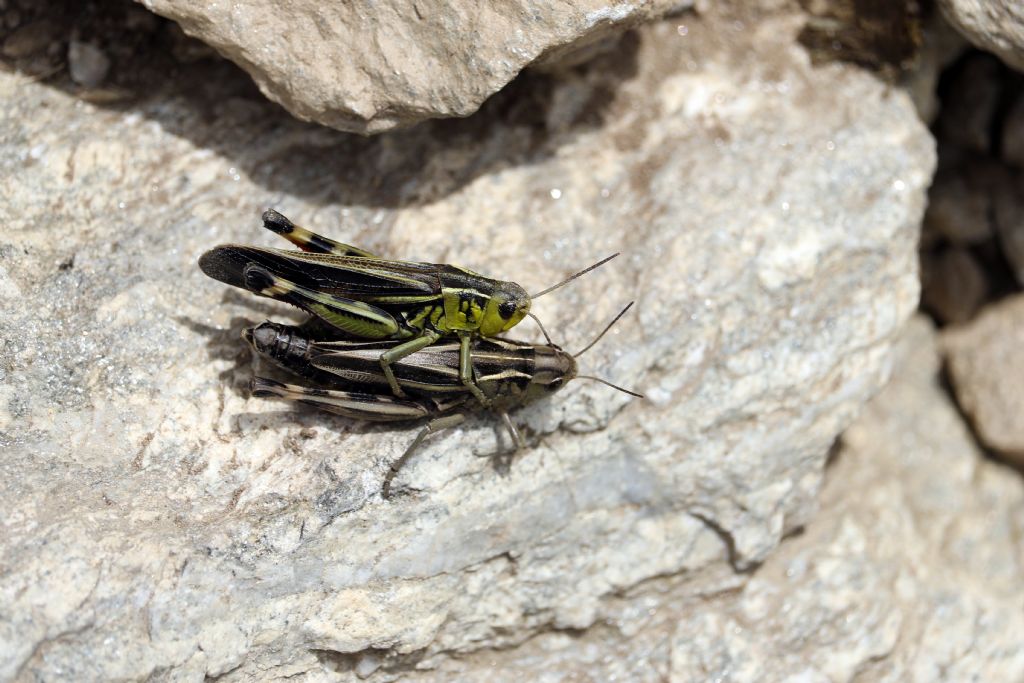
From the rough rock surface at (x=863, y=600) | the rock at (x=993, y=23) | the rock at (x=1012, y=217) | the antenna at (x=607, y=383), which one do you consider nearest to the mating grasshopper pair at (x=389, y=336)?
the antenna at (x=607, y=383)

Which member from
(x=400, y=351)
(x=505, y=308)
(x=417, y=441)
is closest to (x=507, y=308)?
(x=505, y=308)

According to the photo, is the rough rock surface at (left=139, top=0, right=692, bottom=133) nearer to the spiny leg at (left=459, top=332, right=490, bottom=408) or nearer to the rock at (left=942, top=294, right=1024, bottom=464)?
the spiny leg at (left=459, top=332, right=490, bottom=408)

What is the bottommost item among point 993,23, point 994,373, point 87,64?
point 994,373

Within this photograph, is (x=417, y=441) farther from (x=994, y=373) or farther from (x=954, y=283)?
(x=954, y=283)

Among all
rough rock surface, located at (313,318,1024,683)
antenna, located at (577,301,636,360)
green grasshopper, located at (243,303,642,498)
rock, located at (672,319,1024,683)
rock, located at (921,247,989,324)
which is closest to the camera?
green grasshopper, located at (243,303,642,498)

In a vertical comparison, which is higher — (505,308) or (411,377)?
(505,308)

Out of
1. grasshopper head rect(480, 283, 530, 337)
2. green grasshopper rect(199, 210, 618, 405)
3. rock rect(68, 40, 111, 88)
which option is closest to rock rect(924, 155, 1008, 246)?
green grasshopper rect(199, 210, 618, 405)

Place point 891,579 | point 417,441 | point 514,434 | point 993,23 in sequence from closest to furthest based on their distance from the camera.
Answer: point 417,441
point 514,434
point 993,23
point 891,579
